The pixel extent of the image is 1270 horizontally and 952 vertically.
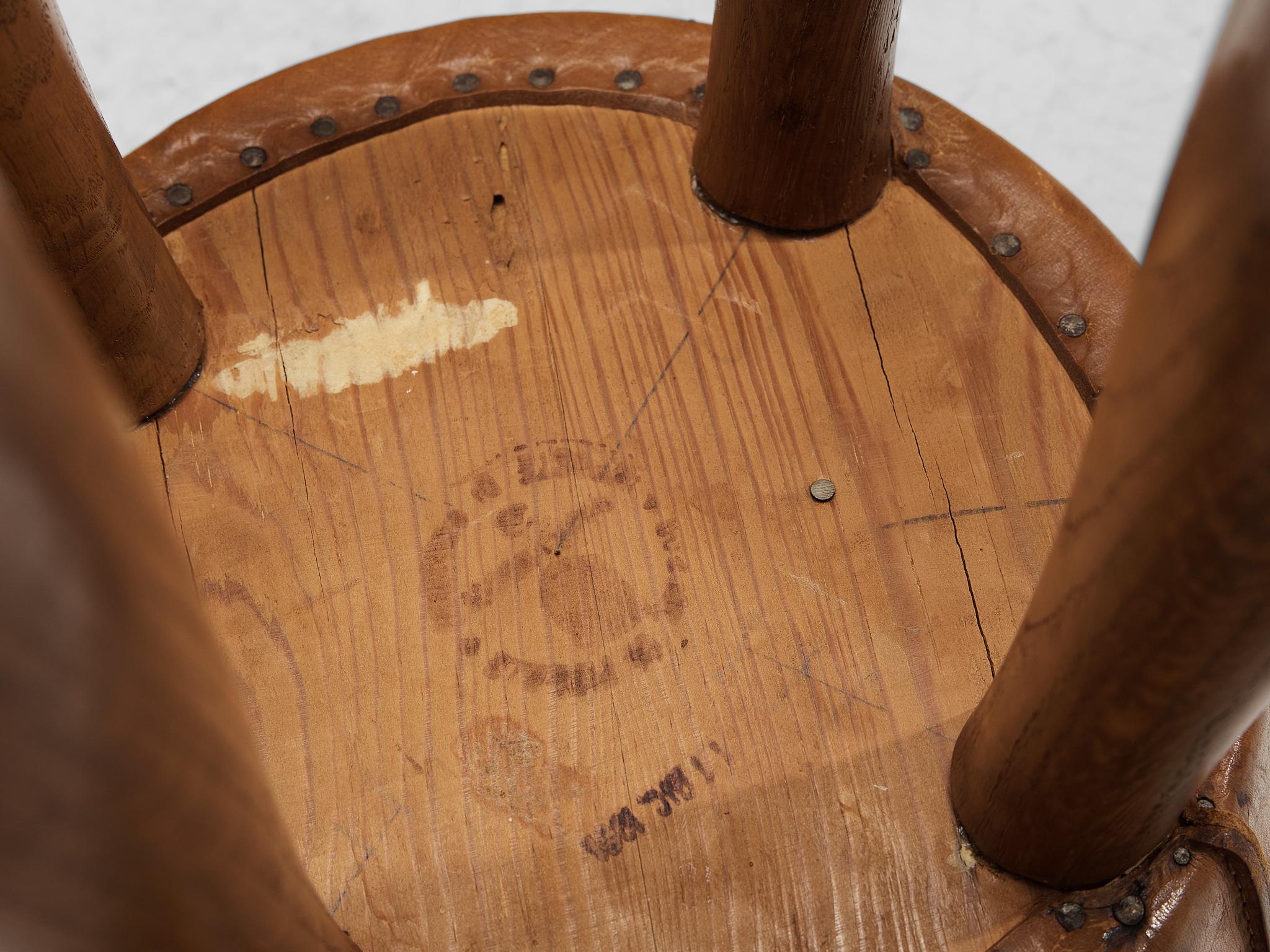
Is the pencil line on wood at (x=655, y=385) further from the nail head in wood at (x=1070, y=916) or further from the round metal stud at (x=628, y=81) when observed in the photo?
the nail head in wood at (x=1070, y=916)

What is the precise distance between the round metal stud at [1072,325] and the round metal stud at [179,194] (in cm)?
58

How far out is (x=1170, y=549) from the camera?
369 mm

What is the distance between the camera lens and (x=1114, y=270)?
0.80 m

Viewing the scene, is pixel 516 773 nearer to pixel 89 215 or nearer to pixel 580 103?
pixel 89 215

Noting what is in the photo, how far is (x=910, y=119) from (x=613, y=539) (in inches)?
14.8

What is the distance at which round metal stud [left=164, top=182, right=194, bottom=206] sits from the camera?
0.86 meters

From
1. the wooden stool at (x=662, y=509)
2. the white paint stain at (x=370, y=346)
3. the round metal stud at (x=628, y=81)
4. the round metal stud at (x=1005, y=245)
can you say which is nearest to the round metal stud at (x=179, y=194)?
the wooden stool at (x=662, y=509)

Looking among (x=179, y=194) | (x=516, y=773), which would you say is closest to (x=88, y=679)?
(x=516, y=773)

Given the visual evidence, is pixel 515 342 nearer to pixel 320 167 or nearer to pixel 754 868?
pixel 320 167

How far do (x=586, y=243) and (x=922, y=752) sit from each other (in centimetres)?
40

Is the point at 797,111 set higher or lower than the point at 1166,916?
higher

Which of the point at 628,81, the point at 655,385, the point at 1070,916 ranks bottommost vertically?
the point at 1070,916

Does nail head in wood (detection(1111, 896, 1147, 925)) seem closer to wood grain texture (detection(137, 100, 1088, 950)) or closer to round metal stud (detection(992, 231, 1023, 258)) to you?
wood grain texture (detection(137, 100, 1088, 950))

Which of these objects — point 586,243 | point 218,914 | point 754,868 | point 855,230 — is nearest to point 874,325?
point 855,230
